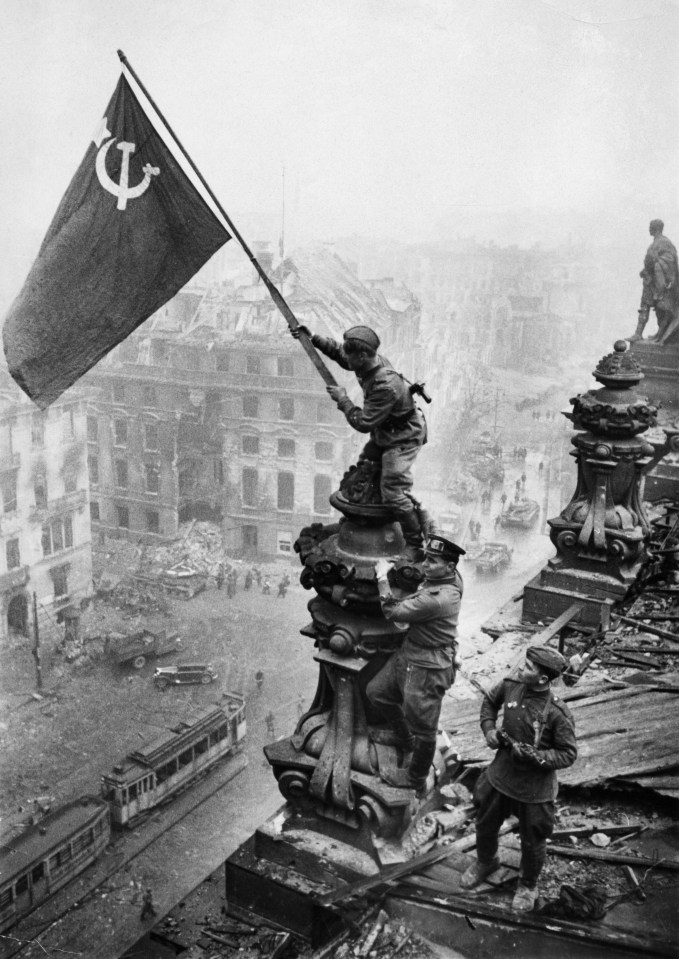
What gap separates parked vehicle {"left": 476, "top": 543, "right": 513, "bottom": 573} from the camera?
32875 mm

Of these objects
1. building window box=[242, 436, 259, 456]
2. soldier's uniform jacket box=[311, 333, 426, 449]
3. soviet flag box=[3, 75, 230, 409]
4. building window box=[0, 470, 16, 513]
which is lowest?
building window box=[0, 470, 16, 513]

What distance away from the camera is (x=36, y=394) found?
21.3 ft

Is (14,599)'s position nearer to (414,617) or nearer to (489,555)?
(489,555)

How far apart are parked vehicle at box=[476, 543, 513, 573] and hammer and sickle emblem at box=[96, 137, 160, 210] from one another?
27.7 metres

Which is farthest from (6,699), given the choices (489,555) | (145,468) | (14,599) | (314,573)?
(314,573)

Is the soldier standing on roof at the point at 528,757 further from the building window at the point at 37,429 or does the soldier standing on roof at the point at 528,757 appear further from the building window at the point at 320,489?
the building window at the point at 320,489

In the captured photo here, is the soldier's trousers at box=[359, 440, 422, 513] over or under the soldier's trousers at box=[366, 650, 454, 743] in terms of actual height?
over

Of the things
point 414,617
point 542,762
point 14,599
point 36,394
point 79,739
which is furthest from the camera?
point 14,599

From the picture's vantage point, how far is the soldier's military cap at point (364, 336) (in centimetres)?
515

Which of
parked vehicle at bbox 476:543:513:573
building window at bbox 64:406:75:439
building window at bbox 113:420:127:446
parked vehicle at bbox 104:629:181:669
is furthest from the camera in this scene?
building window at bbox 113:420:127:446

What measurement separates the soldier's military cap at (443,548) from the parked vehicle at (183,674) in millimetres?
26575

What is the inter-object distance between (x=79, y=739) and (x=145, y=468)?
12440mm

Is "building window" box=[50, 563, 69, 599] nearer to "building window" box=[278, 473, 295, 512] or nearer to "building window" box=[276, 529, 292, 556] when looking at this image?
"building window" box=[276, 529, 292, 556]

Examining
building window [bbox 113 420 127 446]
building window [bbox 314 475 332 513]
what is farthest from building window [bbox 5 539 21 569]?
building window [bbox 314 475 332 513]
